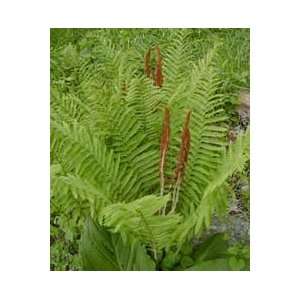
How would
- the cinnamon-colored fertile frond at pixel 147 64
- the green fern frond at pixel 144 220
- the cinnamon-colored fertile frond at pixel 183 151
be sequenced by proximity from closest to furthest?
the green fern frond at pixel 144 220
the cinnamon-colored fertile frond at pixel 183 151
the cinnamon-colored fertile frond at pixel 147 64

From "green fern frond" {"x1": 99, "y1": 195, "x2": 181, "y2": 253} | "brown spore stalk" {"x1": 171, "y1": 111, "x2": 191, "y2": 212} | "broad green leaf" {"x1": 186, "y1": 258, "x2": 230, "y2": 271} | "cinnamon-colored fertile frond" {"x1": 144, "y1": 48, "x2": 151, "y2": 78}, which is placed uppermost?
"cinnamon-colored fertile frond" {"x1": 144, "y1": 48, "x2": 151, "y2": 78}

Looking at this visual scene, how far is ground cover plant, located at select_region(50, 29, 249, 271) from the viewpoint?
6.84ft

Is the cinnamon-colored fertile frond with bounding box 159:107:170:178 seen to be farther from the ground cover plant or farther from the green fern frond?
the green fern frond

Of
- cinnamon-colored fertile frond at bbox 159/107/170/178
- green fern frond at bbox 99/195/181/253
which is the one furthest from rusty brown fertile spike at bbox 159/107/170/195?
green fern frond at bbox 99/195/181/253

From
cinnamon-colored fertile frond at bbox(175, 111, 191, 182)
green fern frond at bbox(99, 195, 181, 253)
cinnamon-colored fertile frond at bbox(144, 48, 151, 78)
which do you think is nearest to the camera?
green fern frond at bbox(99, 195, 181, 253)

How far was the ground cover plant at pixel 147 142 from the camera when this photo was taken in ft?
6.84

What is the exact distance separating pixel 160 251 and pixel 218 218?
0.75ft

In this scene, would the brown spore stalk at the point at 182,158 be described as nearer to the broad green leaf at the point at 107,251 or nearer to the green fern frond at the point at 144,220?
the green fern frond at the point at 144,220

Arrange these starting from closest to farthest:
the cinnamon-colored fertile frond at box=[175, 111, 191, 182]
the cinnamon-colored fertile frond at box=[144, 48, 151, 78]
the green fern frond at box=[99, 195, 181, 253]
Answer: the green fern frond at box=[99, 195, 181, 253] → the cinnamon-colored fertile frond at box=[175, 111, 191, 182] → the cinnamon-colored fertile frond at box=[144, 48, 151, 78]

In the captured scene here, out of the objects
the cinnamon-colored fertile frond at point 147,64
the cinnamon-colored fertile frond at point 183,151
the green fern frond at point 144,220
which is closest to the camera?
the green fern frond at point 144,220

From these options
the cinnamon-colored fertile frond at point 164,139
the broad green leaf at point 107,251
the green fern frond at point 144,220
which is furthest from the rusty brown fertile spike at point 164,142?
the broad green leaf at point 107,251

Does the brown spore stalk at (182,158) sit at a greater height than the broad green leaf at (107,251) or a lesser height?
greater

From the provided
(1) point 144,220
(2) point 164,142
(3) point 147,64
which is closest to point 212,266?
(1) point 144,220
